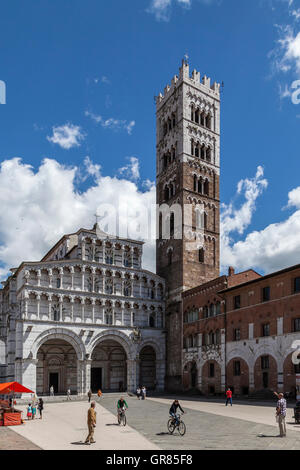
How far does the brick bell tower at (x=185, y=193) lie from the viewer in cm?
5759

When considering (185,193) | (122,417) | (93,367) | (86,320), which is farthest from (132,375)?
(122,417)

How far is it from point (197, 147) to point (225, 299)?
24177mm

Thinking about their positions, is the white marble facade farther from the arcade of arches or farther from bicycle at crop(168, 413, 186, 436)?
bicycle at crop(168, 413, 186, 436)

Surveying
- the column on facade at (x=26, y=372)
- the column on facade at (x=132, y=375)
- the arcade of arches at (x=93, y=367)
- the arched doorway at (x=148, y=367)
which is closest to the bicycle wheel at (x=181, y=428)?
the column on facade at (x=26, y=372)

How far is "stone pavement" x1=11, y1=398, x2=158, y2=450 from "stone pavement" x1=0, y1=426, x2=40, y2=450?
330 mm

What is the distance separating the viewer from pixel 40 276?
51281 millimetres

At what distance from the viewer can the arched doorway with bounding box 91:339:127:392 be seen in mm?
56000

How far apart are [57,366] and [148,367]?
11.4 m

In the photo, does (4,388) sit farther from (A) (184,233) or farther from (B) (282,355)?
(A) (184,233)

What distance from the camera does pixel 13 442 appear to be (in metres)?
20.0

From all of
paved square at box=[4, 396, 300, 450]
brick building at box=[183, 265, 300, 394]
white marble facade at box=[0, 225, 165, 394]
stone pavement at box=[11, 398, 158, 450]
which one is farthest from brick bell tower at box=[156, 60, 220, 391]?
stone pavement at box=[11, 398, 158, 450]

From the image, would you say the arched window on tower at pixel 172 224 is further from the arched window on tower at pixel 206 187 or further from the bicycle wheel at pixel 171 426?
the bicycle wheel at pixel 171 426

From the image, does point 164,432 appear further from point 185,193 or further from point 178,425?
point 185,193

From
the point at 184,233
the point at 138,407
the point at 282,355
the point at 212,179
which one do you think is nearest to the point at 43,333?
the point at 138,407
